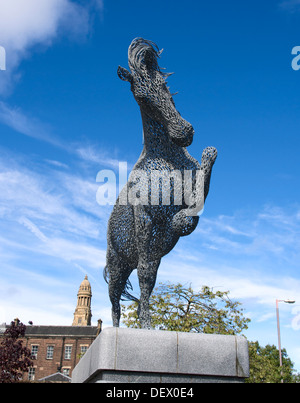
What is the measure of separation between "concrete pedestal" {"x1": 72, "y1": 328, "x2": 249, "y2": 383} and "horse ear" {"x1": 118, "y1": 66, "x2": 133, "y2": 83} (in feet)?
12.3

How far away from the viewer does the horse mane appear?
6.18 metres

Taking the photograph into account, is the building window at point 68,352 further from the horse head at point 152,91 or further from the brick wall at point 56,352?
the horse head at point 152,91

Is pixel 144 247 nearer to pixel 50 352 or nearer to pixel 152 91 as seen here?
pixel 152 91

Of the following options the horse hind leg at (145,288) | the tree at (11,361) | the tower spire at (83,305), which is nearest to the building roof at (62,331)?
the tree at (11,361)

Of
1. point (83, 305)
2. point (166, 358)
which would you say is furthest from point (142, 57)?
point (83, 305)

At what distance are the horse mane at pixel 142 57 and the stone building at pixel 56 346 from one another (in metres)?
37.2

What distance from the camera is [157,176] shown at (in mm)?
6043

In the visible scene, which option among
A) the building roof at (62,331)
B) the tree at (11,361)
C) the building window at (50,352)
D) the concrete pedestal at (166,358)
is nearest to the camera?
→ the concrete pedestal at (166,358)

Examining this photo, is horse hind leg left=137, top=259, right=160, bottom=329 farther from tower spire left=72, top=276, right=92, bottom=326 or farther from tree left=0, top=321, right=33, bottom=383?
tower spire left=72, top=276, right=92, bottom=326

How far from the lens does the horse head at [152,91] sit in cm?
593

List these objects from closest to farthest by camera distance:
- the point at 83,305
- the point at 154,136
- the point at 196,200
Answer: the point at 196,200, the point at 154,136, the point at 83,305

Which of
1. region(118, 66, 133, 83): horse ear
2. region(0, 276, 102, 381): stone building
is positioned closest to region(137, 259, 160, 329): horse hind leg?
region(118, 66, 133, 83): horse ear

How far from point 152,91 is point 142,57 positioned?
1.99 feet
